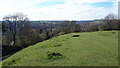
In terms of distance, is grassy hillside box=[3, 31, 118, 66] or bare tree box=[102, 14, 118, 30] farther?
bare tree box=[102, 14, 118, 30]

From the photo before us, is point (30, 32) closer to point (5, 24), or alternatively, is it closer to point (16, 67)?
point (5, 24)

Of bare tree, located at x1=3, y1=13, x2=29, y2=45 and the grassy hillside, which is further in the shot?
bare tree, located at x1=3, y1=13, x2=29, y2=45

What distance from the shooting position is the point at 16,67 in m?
11.2

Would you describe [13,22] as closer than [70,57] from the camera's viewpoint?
No

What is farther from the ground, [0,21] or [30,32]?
[0,21]

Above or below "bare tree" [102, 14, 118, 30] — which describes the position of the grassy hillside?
below

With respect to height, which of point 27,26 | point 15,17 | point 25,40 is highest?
point 15,17

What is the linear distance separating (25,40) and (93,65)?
43.2 meters

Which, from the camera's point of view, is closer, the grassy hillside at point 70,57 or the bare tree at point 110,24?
the grassy hillside at point 70,57

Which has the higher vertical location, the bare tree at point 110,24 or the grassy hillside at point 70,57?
the bare tree at point 110,24

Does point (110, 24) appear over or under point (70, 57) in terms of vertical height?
over

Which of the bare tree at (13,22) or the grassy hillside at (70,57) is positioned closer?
the grassy hillside at (70,57)

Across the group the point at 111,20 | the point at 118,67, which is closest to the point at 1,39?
the point at 118,67

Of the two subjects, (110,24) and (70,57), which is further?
(110,24)
